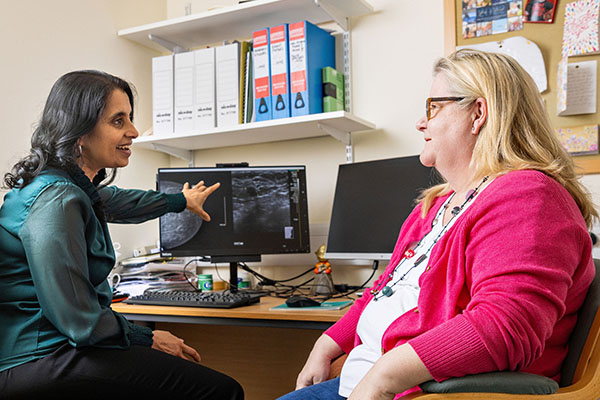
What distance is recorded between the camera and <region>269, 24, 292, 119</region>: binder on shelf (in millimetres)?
2217

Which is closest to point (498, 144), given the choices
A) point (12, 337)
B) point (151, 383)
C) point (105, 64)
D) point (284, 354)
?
point (151, 383)

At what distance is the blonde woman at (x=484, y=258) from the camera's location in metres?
0.93

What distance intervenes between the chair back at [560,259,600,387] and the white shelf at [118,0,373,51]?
1.55 metres

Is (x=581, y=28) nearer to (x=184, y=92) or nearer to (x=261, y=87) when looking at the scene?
(x=261, y=87)

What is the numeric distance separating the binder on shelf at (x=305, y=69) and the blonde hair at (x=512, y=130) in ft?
3.38

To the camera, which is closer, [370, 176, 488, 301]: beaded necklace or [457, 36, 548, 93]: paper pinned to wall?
[370, 176, 488, 301]: beaded necklace

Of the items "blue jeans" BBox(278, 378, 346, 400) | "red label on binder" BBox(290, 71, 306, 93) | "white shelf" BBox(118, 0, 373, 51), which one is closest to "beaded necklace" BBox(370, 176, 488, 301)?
"blue jeans" BBox(278, 378, 346, 400)

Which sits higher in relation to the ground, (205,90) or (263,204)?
(205,90)

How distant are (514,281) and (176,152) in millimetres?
2039

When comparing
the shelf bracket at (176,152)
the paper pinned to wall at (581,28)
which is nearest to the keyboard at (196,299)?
the shelf bracket at (176,152)

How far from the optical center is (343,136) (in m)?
2.33

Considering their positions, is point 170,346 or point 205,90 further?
point 205,90

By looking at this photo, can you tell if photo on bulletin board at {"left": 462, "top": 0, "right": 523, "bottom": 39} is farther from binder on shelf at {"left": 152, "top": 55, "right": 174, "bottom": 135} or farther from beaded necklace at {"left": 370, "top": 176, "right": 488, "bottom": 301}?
binder on shelf at {"left": 152, "top": 55, "right": 174, "bottom": 135}

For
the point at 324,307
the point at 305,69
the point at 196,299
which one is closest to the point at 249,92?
the point at 305,69
